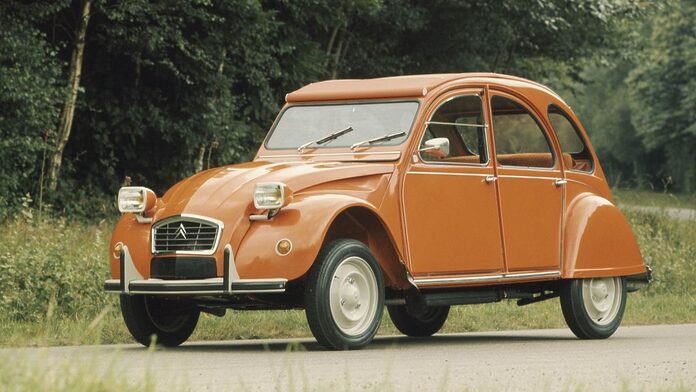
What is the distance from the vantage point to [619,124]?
254 ft

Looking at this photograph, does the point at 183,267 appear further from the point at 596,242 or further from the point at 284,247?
the point at 596,242

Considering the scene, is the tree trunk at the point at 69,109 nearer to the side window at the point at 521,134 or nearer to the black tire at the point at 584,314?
the side window at the point at 521,134

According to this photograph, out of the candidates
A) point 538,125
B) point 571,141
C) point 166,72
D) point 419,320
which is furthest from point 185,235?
point 166,72

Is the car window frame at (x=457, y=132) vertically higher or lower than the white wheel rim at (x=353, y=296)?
higher

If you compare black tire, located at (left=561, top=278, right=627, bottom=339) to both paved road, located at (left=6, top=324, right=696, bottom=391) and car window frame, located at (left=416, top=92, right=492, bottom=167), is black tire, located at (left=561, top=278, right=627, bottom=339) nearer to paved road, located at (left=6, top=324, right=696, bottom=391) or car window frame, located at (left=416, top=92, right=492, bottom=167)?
paved road, located at (left=6, top=324, right=696, bottom=391)

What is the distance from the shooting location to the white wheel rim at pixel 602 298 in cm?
1200

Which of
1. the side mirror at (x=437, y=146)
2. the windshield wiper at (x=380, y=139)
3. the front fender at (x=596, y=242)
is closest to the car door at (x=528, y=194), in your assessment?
the front fender at (x=596, y=242)

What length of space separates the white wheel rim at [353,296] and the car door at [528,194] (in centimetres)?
195

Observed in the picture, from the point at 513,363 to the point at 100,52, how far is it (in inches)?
564

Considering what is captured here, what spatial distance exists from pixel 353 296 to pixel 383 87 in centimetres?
227

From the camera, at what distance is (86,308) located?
41.3 ft

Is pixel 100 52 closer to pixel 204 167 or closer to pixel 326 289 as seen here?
pixel 204 167

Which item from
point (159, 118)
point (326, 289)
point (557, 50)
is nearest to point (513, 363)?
point (326, 289)

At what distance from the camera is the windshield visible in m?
10.9
